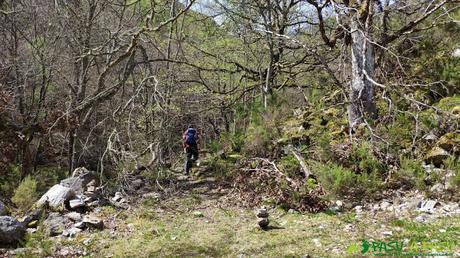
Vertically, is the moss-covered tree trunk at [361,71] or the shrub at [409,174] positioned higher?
the moss-covered tree trunk at [361,71]

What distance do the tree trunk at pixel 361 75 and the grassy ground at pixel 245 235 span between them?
8.95 ft

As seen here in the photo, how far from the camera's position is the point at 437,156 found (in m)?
6.25

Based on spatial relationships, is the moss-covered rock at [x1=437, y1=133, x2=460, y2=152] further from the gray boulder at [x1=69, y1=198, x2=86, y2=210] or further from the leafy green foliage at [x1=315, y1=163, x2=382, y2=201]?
the gray boulder at [x1=69, y1=198, x2=86, y2=210]

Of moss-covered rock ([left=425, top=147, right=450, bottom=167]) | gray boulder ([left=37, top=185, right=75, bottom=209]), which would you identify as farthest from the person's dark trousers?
moss-covered rock ([left=425, top=147, right=450, bottom=167])

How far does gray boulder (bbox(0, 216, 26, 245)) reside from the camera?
5.35 meters

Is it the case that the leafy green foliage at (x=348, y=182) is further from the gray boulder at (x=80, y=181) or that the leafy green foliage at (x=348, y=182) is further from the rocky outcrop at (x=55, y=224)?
the gray boulder at (x=80, y=181)

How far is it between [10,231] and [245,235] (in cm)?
331

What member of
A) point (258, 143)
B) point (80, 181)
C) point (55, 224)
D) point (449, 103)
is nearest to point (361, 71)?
point (449, 103)

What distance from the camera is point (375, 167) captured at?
6453 millimetres

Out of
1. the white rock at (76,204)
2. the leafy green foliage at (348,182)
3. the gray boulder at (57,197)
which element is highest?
the leafy green foliage at (348,182)

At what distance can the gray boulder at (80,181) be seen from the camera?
769cm

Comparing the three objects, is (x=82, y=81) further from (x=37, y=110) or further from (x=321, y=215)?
(x=321, y=215)

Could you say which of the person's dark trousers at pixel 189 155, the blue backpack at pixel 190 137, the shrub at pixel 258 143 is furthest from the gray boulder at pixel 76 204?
the shrub at pixel 258 143

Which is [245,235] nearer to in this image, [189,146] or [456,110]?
[189,146]
